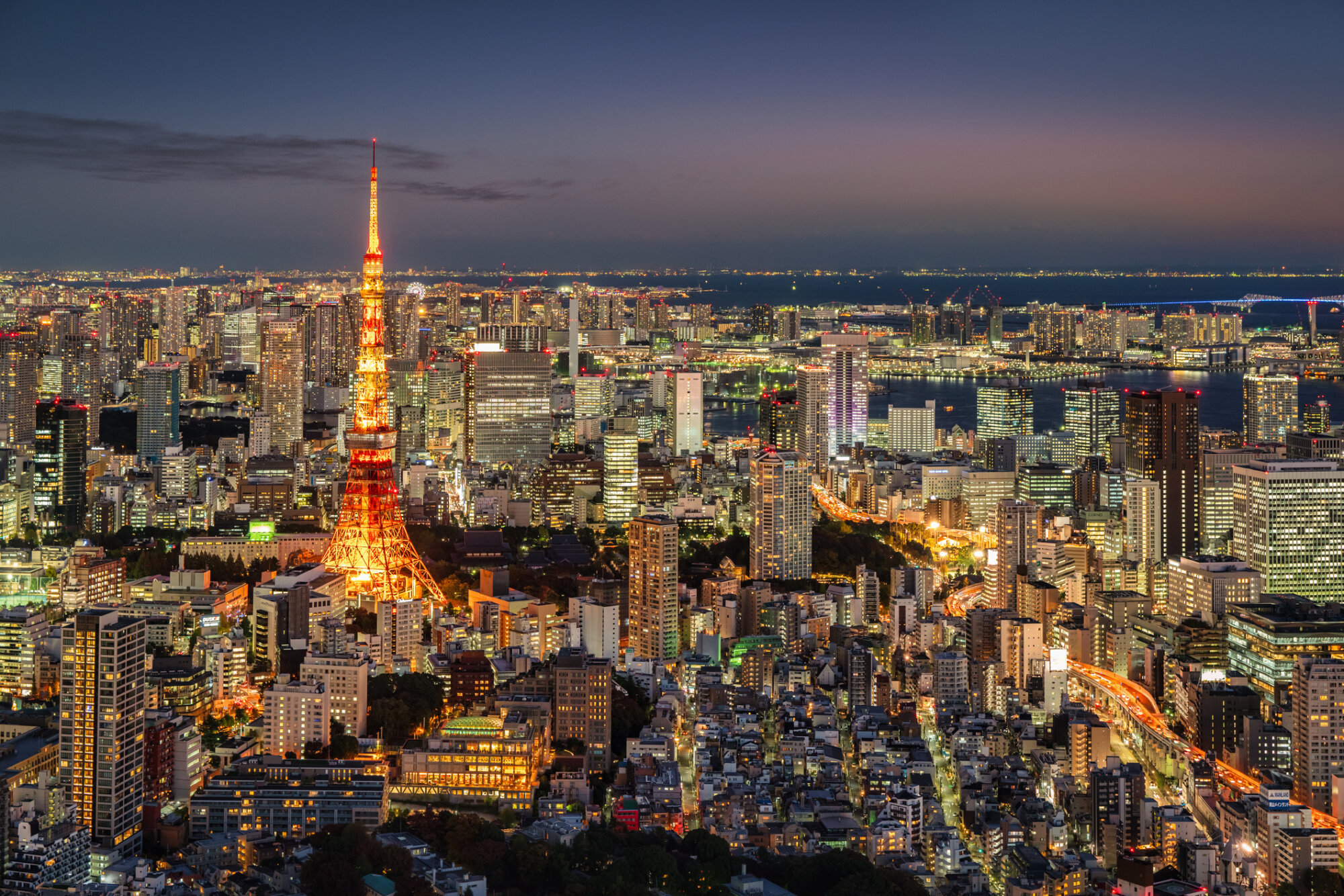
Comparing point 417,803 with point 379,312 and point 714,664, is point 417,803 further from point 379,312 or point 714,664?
point 379,312

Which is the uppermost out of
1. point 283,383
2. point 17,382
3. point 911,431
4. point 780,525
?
point 283,383

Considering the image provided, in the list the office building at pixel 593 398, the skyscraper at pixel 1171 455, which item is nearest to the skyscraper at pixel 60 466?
the office building at pixel 593 398

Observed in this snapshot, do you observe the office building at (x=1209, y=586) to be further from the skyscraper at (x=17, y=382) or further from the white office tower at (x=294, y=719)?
the skyscraper at (x=17, y=382)

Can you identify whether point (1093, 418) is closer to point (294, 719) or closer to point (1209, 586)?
point (1209, 586)

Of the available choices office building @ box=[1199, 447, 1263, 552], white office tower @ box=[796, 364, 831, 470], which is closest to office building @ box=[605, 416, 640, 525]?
white office tower @ box=[796, 364, 831, 470]

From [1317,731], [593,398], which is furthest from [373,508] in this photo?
[593,398]

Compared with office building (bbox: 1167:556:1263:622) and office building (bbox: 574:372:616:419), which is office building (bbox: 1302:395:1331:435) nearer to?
office building (bbox: 1167:556:1263:622)
